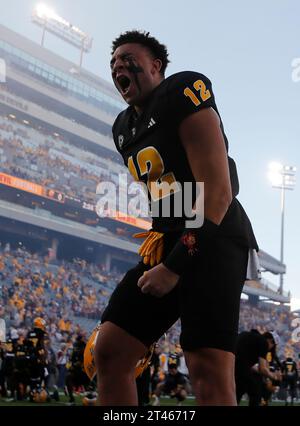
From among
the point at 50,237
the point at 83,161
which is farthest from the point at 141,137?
the point at 83,161

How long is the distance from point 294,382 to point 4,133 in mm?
28940

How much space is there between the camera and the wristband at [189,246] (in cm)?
208

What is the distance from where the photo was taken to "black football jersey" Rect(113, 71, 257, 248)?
2.22 metres

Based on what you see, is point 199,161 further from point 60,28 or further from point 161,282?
point 60,28

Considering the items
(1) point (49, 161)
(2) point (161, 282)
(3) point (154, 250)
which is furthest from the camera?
(1) point (49, 161)

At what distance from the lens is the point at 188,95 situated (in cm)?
220

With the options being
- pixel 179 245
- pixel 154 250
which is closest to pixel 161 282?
pixel 179 245

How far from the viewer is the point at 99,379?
2.31 meters

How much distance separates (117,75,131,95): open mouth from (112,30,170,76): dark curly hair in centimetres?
18

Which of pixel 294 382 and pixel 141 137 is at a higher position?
pixel 141 137

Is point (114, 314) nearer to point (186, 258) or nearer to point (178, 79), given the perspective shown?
point (186, 258)

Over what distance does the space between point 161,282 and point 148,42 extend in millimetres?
1161

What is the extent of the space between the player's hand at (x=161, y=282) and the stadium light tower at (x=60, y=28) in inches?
2117

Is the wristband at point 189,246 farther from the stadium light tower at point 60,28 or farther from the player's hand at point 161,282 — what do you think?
the stadium light tower at point 60,28
